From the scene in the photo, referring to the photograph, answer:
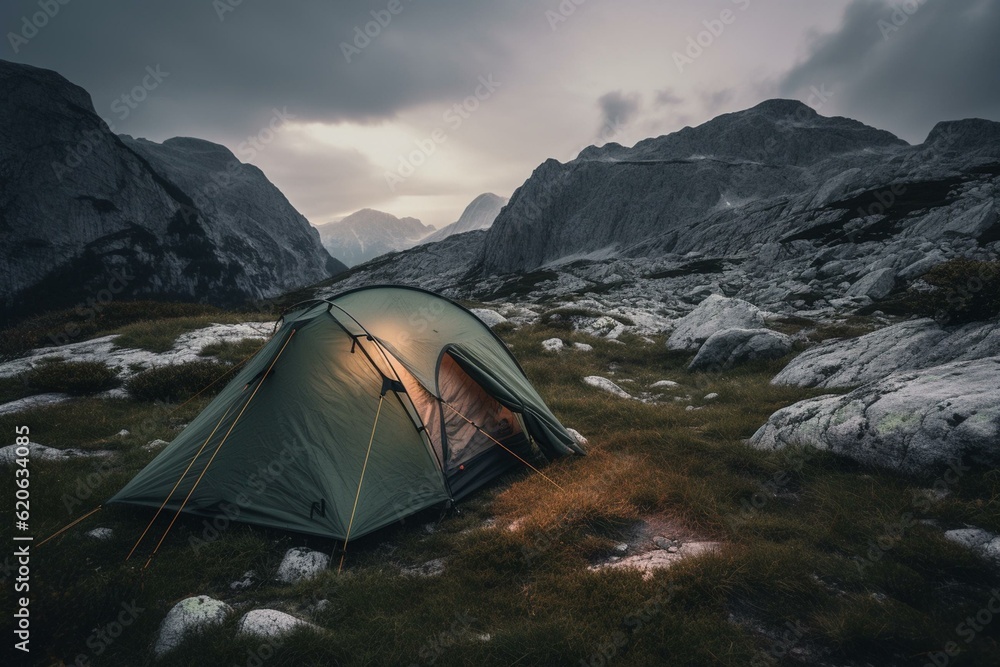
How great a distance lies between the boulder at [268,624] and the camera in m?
4.08

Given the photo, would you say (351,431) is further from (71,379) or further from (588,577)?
(71,379)

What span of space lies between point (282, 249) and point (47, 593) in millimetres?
209013

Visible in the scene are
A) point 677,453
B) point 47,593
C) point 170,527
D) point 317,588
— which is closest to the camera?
point 47,593

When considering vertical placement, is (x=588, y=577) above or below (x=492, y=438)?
below

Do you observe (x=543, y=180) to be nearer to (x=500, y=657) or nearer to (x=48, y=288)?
(x=48, y=288)

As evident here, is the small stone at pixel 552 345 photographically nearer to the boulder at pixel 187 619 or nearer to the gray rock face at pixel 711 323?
the gray rock face at pixel 711 323

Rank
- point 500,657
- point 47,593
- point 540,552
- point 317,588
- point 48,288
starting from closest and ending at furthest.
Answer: point 500,657
point 47,593
point 317,588
point 540,552
point 48,288

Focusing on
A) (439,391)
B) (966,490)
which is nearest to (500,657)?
(439,391)

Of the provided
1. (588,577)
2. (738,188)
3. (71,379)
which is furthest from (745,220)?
(71,379)

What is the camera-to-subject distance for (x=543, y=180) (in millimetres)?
135500

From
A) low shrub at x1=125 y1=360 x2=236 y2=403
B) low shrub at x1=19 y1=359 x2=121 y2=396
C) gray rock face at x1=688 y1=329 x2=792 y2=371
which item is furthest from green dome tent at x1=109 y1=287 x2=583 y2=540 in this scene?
gray rock face at x1=688 y1=329 x2=792 y2=371

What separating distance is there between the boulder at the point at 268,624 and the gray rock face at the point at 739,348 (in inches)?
549

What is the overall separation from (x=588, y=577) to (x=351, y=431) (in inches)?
158

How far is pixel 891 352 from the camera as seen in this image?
9.33 metres
